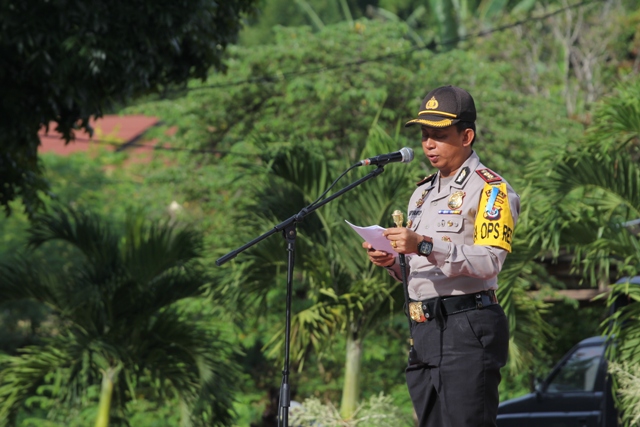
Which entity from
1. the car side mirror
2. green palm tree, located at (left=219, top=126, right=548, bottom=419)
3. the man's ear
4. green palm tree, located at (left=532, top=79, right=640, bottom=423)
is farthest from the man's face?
the car side mirror

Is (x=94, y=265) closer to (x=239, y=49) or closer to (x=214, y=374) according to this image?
(x=214, y=374)

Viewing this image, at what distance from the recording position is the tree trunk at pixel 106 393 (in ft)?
27.3

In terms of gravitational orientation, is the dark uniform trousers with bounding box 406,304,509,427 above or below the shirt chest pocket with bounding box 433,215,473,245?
below

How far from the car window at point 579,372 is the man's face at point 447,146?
17.9ft

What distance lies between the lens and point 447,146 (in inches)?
147

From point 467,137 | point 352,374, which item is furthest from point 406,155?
point 352,374

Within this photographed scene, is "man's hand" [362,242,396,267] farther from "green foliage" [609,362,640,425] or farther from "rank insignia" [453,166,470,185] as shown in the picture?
"green foliage" [609,362,640,425]

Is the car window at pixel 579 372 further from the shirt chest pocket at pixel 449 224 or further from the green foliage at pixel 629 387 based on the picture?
the shirt chest pocket at pixel 449 224

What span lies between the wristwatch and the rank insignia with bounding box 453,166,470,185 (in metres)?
0.40

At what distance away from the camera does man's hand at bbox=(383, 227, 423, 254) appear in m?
3.38

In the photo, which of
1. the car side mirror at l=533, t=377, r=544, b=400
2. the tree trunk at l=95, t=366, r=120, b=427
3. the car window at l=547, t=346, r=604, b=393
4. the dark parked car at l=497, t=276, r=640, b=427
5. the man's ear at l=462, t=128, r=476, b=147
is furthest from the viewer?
the car side mirror at l=533, t=377, r=544, b=400

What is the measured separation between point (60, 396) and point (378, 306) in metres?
2.71

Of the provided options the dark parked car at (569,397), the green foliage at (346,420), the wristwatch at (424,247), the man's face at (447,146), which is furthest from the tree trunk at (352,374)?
the wristwatch at (424,247)

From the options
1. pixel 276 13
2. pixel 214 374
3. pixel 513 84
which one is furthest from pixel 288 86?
pixel 276 13
